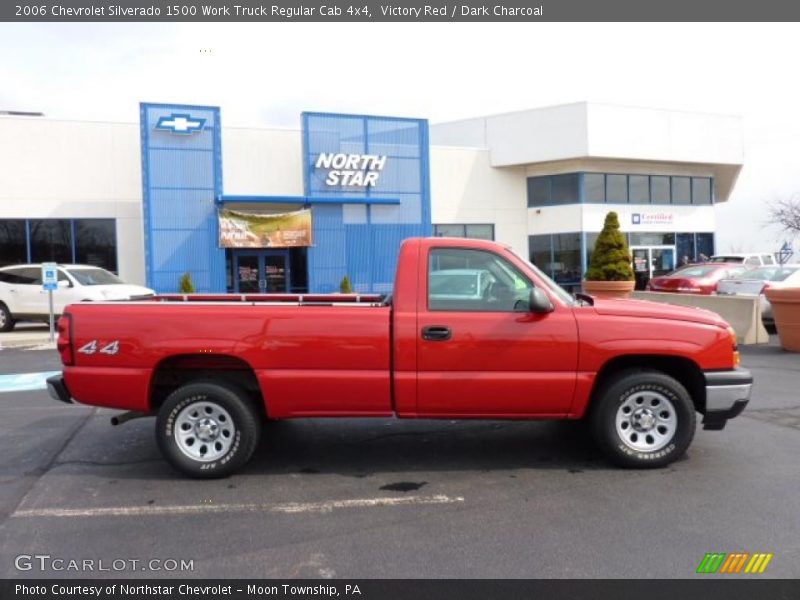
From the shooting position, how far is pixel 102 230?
22391mm

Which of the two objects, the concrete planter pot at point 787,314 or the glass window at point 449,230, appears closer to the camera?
the concrete planter pot at point 787,314

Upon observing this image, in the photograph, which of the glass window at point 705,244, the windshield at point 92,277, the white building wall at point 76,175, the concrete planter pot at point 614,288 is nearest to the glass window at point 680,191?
the glass window at point 705,244

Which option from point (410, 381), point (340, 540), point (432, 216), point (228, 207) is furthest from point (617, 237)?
point (340, 540)

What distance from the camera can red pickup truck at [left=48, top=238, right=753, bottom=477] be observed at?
5.07 metres

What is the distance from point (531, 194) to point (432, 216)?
4.62m

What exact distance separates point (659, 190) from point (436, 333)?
26.8 m

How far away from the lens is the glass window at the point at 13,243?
21.5 meters

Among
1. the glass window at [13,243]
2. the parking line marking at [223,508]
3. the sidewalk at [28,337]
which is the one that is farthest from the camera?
the glass window at [13,243]

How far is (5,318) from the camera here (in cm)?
1777

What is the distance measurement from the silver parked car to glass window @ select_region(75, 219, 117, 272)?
1873 cm

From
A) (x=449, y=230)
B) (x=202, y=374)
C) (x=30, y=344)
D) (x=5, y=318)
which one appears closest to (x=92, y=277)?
(x=5, y=318)

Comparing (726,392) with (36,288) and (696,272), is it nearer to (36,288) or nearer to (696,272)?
(696,272)

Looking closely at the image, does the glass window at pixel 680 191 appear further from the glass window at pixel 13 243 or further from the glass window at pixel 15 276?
the glass window at pixel 13 243

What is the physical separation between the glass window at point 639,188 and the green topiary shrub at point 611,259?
11.3 metres
